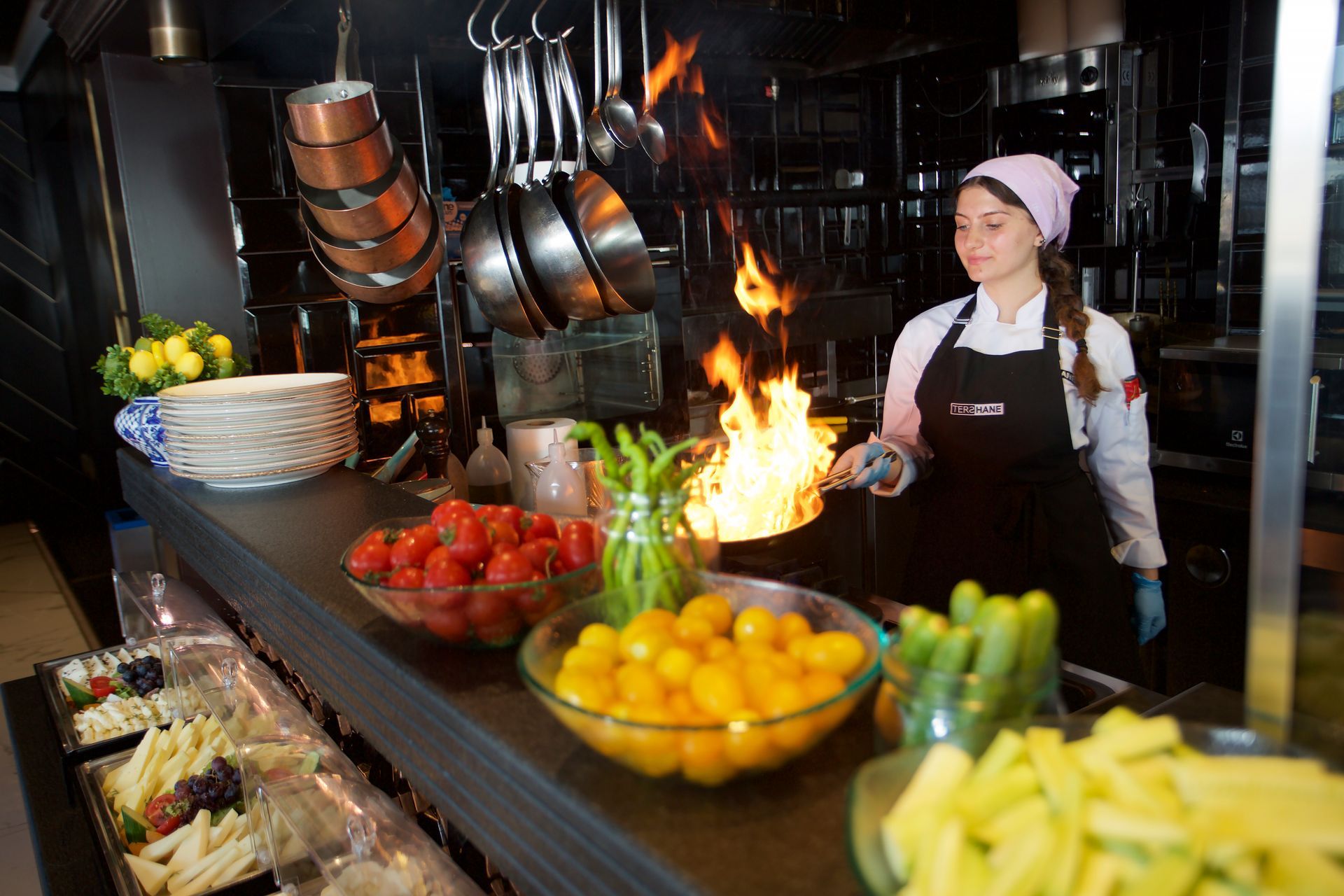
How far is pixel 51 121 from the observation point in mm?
5250

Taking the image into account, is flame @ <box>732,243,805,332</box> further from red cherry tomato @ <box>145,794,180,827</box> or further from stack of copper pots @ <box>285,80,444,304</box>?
red cherry tomato @ <box>145,794,180,827</box>

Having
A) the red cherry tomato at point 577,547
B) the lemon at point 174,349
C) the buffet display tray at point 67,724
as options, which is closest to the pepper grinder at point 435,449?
the lemon at point 174,349

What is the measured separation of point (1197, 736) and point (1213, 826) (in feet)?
0.42

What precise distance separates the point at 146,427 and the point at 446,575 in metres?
1.85

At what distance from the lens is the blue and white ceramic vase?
8.66 feet

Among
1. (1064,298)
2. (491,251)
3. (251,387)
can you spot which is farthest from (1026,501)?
(251,387)

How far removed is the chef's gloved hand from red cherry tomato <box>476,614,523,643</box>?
145cm

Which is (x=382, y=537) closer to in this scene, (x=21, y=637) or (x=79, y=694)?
(x=79, y=694)

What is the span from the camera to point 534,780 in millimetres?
960

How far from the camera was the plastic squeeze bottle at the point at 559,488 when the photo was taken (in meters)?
2.09

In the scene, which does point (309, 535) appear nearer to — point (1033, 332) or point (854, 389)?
point (1033, 332)

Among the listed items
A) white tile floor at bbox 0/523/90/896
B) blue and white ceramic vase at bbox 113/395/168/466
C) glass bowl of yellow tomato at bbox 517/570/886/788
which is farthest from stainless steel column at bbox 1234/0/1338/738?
white tile floor at bbox 0/523/90/896

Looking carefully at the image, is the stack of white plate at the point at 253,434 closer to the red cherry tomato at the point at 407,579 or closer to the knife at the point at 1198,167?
the red cherry tomato at the point at 407,579

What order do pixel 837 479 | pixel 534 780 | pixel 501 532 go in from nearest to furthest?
pixel 534 780 → pixel 501 532 → pixel 837 479
